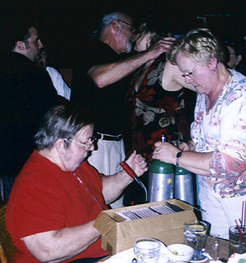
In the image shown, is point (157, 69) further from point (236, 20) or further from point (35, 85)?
point (236, 20)

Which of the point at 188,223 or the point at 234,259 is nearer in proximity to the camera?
the point at 234,259

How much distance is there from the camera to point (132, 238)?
103 centimetres

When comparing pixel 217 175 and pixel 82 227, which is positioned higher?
pixel 217 175

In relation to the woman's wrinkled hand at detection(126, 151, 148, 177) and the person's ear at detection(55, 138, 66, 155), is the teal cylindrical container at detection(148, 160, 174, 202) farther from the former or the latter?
the person's ear at detection(55, 138, 66, 155)

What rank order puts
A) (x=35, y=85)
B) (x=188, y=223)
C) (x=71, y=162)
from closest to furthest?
(x=188, y=223) < (x=71, y=162) < (x=35, y=85)

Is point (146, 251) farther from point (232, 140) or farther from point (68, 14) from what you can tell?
point (68, 14)

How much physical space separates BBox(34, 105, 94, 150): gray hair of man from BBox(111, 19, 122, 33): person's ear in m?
1.23

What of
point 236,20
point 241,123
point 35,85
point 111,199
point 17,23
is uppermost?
point 236,20

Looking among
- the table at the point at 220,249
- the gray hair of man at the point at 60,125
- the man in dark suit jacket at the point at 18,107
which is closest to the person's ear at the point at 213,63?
the gray hair of man at the point at 60,125

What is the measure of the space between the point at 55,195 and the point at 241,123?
2.96 feet

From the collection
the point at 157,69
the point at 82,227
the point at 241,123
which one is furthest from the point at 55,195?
the point at 157,69

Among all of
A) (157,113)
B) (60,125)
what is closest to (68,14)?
(157,113)

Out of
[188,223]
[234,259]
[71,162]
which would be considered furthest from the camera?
[71,162]

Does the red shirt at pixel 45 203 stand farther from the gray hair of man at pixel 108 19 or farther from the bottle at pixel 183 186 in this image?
the gray hair of man at pixel 108 19
